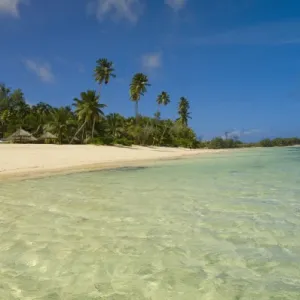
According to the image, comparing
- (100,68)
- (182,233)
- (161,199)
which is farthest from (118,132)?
(182,233)

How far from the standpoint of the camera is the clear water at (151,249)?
423 centimetres

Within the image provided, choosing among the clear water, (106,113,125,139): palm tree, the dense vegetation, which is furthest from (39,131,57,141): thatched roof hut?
the clear water

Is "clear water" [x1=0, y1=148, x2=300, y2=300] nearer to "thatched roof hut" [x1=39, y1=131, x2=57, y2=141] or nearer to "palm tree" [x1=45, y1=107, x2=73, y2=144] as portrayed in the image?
"thatched roof hut" [x1=39, y1=131, x2=57, y2=141]

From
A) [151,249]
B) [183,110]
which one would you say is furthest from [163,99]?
[151,249]

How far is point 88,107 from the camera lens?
56.7 meters

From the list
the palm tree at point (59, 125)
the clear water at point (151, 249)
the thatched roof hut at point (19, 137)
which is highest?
the palm tree at point (59, 125)

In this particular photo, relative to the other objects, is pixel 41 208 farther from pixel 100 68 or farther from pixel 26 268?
pixel 100 68

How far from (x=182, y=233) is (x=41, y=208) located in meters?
4.81

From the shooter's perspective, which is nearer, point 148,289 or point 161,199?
point 148,289

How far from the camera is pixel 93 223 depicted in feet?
25.7

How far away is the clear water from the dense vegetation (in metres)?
46.5

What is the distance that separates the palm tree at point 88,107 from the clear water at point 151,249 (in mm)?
47190

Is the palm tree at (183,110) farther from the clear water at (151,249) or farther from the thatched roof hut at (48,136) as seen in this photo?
the clear water at (151,249)

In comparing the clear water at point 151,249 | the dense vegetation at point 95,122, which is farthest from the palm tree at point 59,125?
the clear water at point 151,249
